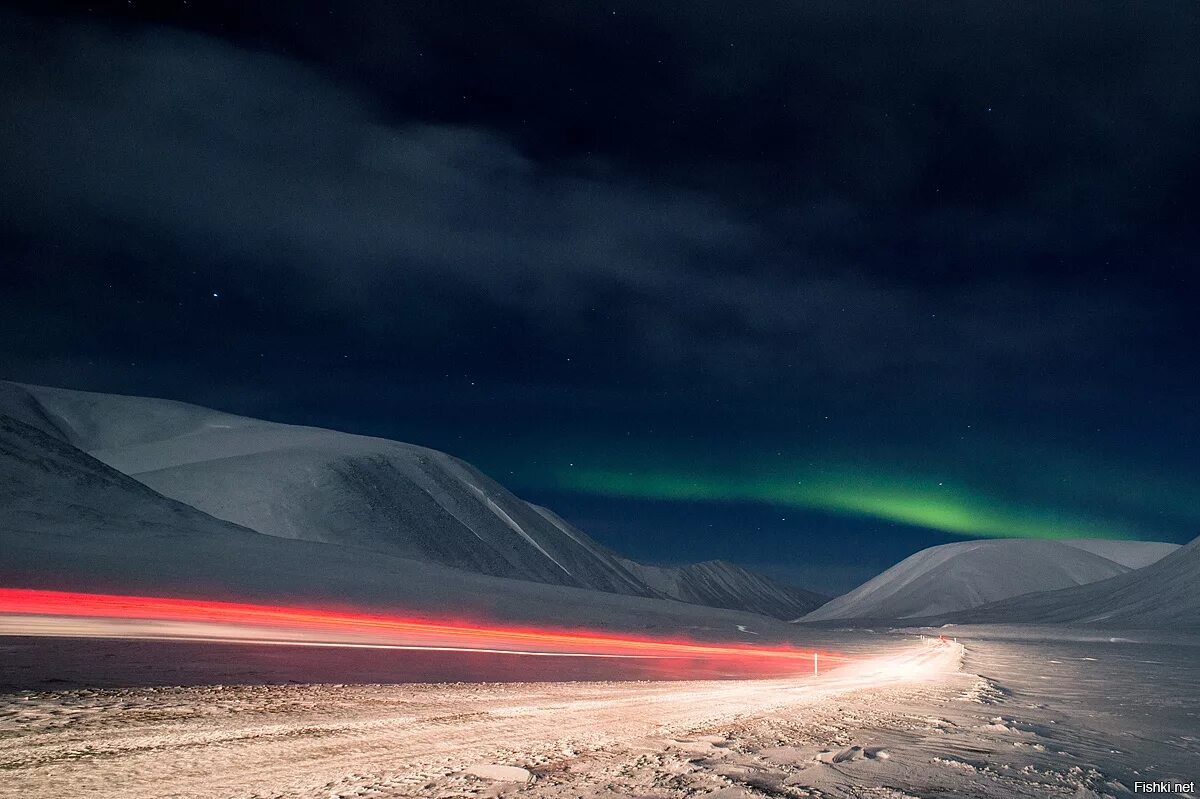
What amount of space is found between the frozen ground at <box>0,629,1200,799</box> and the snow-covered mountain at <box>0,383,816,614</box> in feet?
210

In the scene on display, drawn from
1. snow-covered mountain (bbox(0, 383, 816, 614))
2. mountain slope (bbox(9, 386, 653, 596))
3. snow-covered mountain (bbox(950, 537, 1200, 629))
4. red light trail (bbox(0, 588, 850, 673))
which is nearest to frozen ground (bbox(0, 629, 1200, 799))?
red light trail (bbox(0, 588, 850, 673))

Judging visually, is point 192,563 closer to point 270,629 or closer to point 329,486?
point 270,629

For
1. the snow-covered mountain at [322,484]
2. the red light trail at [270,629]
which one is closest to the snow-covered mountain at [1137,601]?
the snow-covered mountain at [322,484]

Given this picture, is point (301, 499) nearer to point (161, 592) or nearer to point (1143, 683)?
point (161, 592)

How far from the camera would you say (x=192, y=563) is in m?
49.3

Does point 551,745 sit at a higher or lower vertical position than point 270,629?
higher

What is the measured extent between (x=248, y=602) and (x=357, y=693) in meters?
33.3

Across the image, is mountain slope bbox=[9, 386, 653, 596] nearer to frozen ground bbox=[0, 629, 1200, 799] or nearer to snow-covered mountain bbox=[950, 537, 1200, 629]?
frozen ground bbox=[0, 629, 1200, 799]

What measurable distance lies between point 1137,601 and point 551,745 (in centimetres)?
13592

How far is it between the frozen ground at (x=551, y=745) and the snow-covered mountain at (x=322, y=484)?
63.9 metres

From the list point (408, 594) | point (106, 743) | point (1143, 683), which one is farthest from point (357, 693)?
point (408, 594)

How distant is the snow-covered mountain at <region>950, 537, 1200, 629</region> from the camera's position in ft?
325

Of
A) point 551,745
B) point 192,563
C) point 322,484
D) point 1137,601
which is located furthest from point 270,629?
point 1137,601

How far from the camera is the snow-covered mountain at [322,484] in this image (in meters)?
86.8
